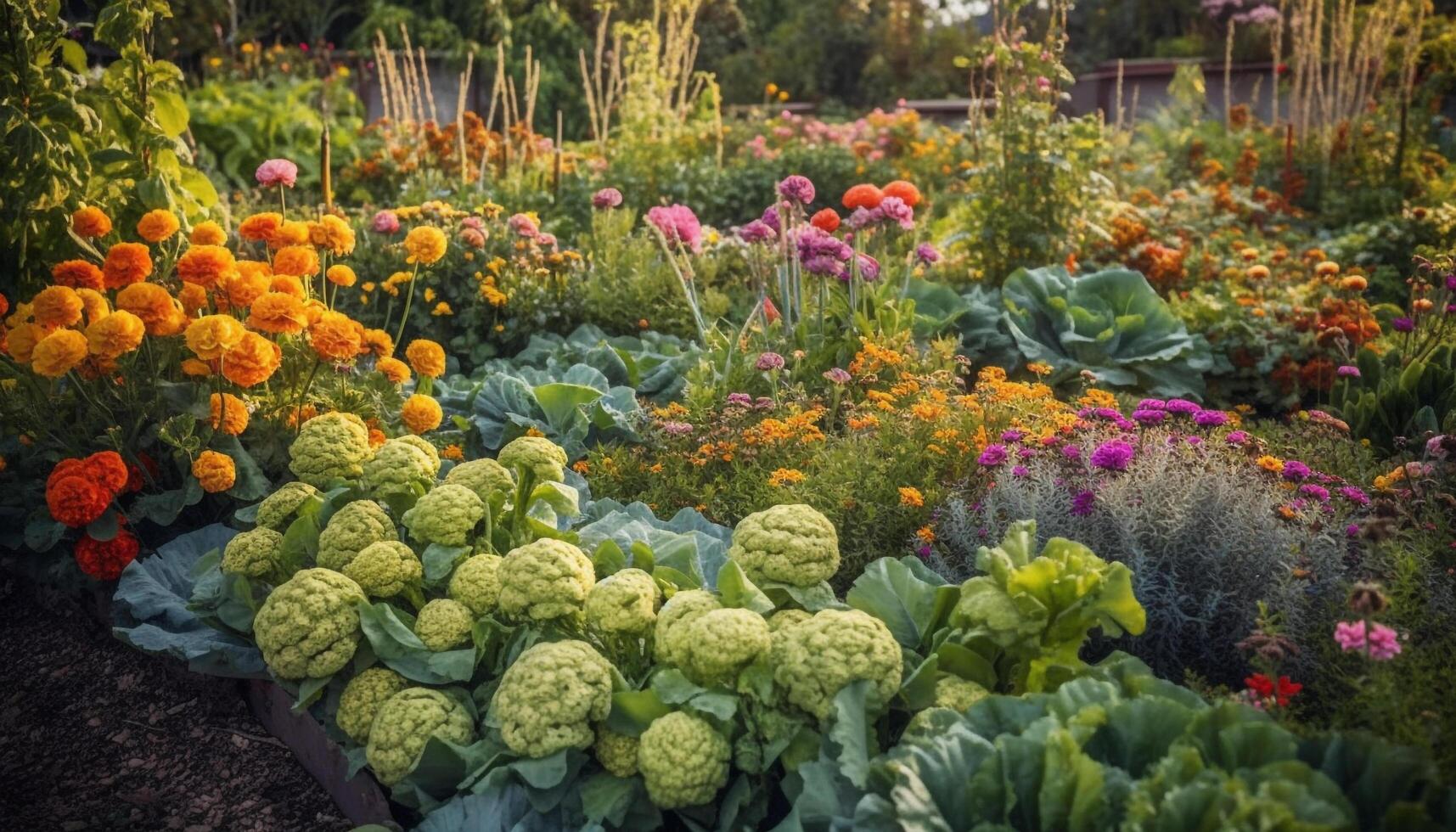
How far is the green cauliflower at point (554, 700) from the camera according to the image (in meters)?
1.97

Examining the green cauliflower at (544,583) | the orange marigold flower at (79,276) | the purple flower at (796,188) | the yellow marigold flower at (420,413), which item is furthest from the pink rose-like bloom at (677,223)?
the green cauliflower at (544,583)

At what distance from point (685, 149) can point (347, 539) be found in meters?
5.50

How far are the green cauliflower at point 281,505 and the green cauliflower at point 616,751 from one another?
3.52 feet

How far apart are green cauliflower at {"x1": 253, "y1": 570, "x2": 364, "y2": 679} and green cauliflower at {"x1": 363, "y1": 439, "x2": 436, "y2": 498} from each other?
395 millimetres

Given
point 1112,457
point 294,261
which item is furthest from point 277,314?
point 1112,457

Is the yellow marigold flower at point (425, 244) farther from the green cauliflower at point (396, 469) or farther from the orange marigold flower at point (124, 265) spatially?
the green cauliflower at point (396, 469)

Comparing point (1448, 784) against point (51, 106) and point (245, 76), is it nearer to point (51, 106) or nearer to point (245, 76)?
point (51, 106)

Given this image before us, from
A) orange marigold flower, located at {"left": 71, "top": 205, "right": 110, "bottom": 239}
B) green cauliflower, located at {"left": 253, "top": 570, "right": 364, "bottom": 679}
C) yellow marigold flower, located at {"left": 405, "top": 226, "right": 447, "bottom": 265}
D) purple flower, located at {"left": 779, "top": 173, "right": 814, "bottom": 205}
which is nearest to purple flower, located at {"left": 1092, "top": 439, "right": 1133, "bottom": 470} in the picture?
purple flower, located at {"left": 779, "top": 173, "right": 814, "bottom": 205}

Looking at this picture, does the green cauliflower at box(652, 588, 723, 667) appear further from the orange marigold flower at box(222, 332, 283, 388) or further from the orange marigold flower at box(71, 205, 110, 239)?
the orange marigold flower at box(71, 205, 110, 239)

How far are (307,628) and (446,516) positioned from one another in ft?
1.22

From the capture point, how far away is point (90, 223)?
314 centimetres

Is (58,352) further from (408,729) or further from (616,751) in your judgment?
(616,751)

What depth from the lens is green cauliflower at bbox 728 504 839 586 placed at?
224cm

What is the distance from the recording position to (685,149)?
7.53 m
